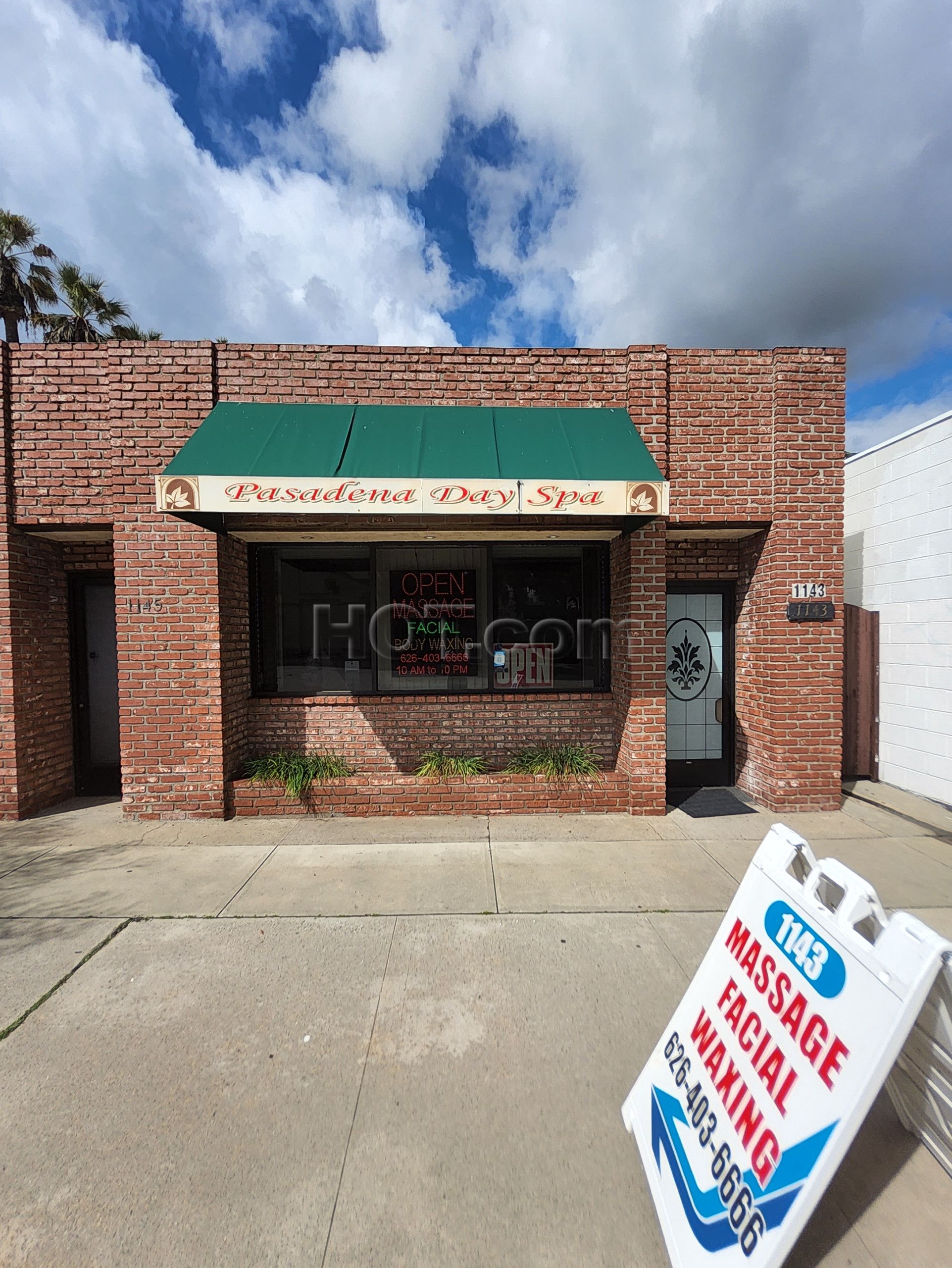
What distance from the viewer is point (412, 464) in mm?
5055

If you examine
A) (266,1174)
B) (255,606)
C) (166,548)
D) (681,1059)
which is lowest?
(266,1174)

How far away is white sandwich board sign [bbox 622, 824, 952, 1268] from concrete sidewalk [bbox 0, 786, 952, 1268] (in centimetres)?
29

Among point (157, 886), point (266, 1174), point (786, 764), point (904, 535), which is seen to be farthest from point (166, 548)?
point (904, 535)

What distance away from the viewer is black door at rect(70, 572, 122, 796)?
7.04 m

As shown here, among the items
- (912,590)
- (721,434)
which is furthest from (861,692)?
(721,434)

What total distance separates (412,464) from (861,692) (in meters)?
6.70

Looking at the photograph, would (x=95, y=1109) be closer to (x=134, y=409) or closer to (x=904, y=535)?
(x=134, y=409)

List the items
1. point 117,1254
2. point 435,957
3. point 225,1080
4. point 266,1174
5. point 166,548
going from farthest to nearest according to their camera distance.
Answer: point 166,548 < point 435,957 < point 225,1080 < point 266,1174 < point 117,1254

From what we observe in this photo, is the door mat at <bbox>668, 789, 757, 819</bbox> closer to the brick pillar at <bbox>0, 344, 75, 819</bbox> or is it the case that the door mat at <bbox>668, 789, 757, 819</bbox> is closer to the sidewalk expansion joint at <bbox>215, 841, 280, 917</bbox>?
the sidewalk expansion joint at <bbox>215, 841, 280, 917</bbox>

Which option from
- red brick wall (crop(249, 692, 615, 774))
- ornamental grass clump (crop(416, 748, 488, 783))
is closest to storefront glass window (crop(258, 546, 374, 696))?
red brick wall (crop(249, 692, 615, 774))

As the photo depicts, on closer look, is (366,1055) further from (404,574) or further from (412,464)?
(404,574)

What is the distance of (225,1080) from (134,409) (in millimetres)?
6176

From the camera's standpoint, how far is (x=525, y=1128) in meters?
2.41

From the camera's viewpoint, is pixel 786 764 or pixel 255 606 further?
pixel 255 606
